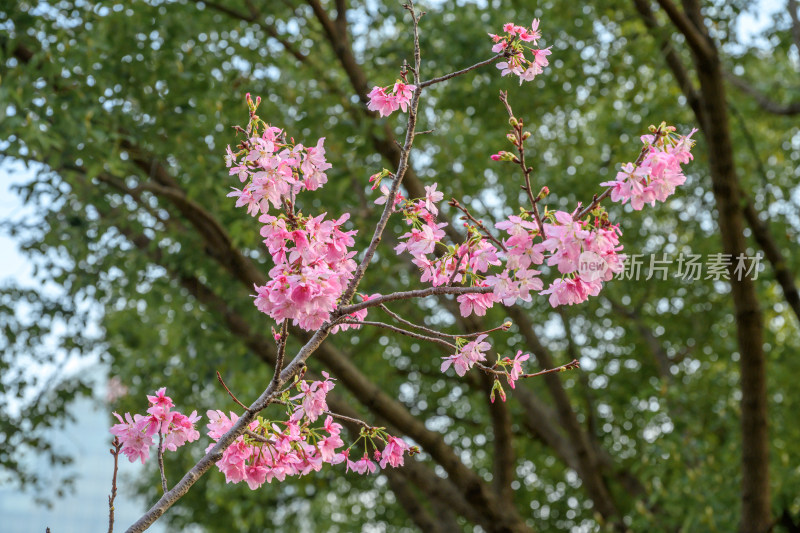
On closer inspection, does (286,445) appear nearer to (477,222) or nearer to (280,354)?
(280,354)

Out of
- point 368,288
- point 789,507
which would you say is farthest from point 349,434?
point 789,507

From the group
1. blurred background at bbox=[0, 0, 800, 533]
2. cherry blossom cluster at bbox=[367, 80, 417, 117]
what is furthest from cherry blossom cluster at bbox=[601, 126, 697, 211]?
blurred background at bbox=[0, 0, 800, 533]

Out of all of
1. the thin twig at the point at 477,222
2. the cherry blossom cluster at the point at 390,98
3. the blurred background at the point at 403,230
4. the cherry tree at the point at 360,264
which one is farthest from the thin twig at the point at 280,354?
the blurred background at the point at 403,230

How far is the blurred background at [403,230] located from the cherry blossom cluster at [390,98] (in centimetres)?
154

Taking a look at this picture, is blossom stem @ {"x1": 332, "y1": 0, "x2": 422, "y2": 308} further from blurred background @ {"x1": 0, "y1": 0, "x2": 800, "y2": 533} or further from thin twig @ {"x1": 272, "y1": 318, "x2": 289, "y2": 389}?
blurred background @ {"x1": 0, "y1": 0, "x2": 800, "y2": 533}

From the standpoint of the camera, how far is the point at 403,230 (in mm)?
4816

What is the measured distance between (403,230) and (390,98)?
2.78 metres

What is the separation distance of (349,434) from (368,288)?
49.0 inches

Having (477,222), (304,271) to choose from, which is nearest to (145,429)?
(304,271)

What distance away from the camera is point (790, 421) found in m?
6.95

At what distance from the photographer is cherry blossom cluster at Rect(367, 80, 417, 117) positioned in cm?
203

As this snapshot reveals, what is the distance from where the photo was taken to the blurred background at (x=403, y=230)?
4.38 m

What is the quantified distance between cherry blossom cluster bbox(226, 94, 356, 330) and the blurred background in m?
1.71

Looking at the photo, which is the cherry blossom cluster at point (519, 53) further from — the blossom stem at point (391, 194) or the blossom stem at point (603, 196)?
the blossom stem at point (603, 196)
